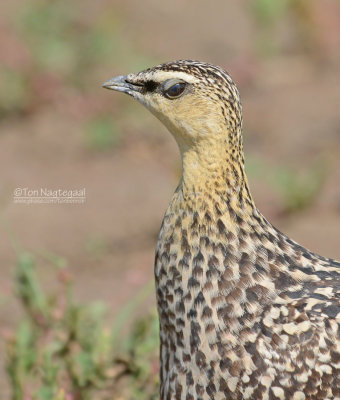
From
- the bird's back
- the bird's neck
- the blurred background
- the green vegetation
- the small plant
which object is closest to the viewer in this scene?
the bird's back

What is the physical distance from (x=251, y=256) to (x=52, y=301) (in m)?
1.56

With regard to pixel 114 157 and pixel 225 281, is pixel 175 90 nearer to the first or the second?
pixel 225 281

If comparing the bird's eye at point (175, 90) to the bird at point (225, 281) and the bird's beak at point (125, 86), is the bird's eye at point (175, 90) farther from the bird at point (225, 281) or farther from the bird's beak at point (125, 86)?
the bird's beak at point (125, 86)

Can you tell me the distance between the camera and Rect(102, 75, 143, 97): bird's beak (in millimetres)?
3568

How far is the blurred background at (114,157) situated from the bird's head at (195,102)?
1.03 m

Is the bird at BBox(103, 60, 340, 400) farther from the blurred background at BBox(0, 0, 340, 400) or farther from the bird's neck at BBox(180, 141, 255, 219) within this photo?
the blurred background at BBox(0, 0, 340, 400)

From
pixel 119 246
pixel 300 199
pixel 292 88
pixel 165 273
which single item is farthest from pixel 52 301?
pixel 292 88

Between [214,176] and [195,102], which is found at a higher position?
[195,102]

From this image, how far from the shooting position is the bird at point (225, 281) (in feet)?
10.3

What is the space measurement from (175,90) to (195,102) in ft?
0.31

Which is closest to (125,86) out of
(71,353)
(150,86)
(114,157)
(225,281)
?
(150,86)

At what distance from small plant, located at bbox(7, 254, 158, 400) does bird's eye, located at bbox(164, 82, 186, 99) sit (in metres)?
1.17

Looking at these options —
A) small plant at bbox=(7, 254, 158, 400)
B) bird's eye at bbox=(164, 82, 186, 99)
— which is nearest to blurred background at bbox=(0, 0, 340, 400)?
small plant at bbox=(7, 254, 158, 400)

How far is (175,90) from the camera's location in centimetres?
346
